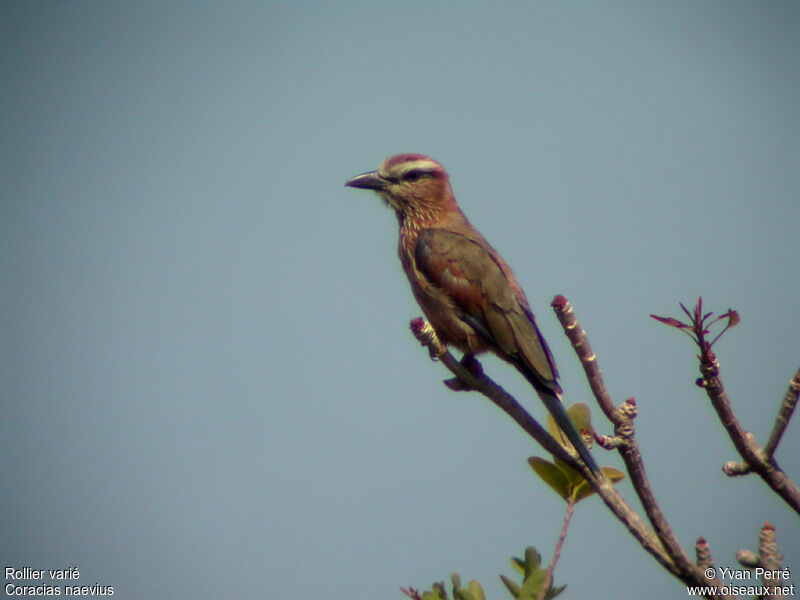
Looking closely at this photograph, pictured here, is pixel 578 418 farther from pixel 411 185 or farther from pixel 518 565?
pixel 411 185

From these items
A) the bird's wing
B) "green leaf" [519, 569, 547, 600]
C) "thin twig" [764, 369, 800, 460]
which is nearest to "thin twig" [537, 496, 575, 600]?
"green leaf" [519, 569, 547, 600]

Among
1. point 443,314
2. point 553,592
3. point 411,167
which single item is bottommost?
point 553,592

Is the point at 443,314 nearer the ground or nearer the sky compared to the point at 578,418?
nearer the sky

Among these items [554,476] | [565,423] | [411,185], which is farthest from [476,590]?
[411,185]

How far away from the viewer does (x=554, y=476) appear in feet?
10.2

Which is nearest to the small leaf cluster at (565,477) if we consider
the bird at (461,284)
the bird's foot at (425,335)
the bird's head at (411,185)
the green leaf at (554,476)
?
the green leaf at (554,476)

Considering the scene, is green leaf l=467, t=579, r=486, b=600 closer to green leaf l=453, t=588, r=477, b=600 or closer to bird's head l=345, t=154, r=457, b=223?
green leaf l=453, t=588, r=477, b=600

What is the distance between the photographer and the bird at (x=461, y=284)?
4609 mm

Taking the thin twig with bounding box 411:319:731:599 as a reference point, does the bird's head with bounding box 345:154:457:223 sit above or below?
above

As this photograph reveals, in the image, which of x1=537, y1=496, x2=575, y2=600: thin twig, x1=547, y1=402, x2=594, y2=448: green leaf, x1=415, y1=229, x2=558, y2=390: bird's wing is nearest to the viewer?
x1=537, y1=496, x2=575, y2=600: thin twig

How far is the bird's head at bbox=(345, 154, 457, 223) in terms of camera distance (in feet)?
20.0

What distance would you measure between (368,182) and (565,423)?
332 centimetres

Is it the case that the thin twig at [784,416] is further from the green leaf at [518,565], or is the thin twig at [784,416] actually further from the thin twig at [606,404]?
the green leaf at [518,565]

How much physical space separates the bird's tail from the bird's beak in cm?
263
